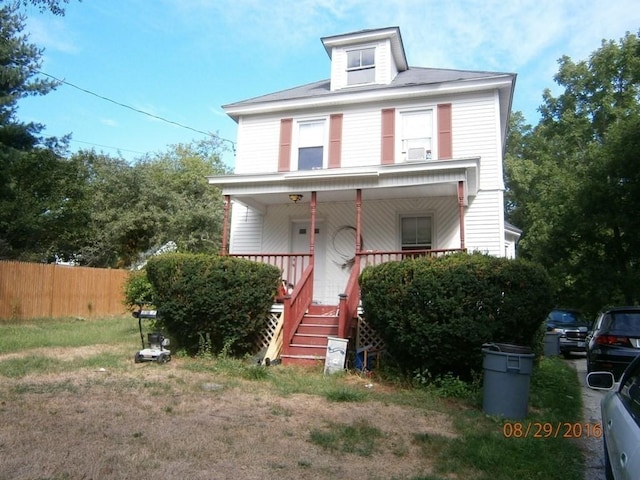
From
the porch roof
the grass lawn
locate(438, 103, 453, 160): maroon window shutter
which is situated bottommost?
the grass lawn

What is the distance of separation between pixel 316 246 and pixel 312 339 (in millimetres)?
3941

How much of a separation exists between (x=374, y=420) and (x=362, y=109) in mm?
9597

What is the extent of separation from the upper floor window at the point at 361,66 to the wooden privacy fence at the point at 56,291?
12766 millimetres

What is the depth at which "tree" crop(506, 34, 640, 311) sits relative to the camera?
17.6 m

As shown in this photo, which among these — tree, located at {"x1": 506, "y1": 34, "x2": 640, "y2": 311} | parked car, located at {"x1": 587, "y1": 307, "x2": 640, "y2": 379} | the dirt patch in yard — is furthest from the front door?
tree, located at {"x1": 506, "y1": 34, "x2": 640, "y2": 311}

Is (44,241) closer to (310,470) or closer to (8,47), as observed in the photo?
(8,47)

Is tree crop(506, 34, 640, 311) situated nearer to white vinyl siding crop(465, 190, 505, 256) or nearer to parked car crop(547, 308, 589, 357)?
parked car crop(547, 308, 589, 357)

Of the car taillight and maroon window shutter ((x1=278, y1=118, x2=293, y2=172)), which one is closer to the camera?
the car taillight

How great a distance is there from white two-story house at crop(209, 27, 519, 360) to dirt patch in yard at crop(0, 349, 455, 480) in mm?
4081

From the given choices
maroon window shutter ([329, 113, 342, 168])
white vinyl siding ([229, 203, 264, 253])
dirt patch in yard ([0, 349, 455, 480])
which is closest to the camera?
dirt patch in yard ([0, 349, 455, 480])

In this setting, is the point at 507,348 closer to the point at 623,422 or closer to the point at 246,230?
the point at 623,422

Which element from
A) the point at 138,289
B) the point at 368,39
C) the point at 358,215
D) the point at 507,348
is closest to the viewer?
the point at 507,348

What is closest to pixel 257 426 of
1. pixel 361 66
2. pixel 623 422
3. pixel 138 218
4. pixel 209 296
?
pixel 623 422

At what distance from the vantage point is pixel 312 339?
Answer: 379 inches
